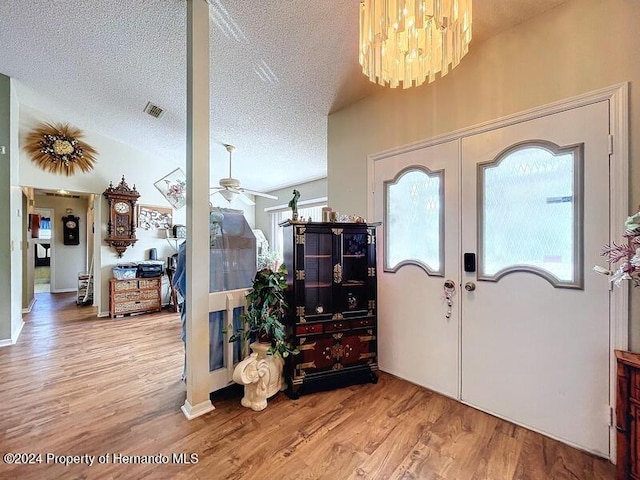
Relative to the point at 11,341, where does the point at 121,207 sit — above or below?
above

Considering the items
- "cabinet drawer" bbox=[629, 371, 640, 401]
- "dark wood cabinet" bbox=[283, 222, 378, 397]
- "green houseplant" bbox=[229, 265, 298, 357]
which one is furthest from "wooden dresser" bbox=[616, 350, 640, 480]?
"green houseplant" bbox=[229, 265, 298, 357]

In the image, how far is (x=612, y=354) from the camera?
1.55 m

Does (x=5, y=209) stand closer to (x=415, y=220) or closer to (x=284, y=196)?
(x=284, y=196)

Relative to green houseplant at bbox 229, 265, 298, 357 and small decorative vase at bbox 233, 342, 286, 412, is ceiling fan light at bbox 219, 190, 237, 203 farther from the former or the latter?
small decorative vase at bbox 233, 342, 286, 412

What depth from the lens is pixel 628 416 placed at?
4.44 ft

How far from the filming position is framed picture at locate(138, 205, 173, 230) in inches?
201

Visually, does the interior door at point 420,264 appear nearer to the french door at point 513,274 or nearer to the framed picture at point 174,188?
the french door at point 513,274

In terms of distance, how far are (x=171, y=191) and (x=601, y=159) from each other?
18.7 ft

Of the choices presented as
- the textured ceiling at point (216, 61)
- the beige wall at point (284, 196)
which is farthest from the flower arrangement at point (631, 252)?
the beige wall at point (284, 196)

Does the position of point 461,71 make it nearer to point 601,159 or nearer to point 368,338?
point 601,159

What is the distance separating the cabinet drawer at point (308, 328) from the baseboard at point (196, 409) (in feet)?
2.66

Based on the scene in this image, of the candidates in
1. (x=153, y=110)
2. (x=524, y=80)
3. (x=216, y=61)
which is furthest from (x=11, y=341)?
(x=524, y=80)

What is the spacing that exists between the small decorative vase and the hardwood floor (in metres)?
0.07

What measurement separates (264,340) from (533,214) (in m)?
2.14
